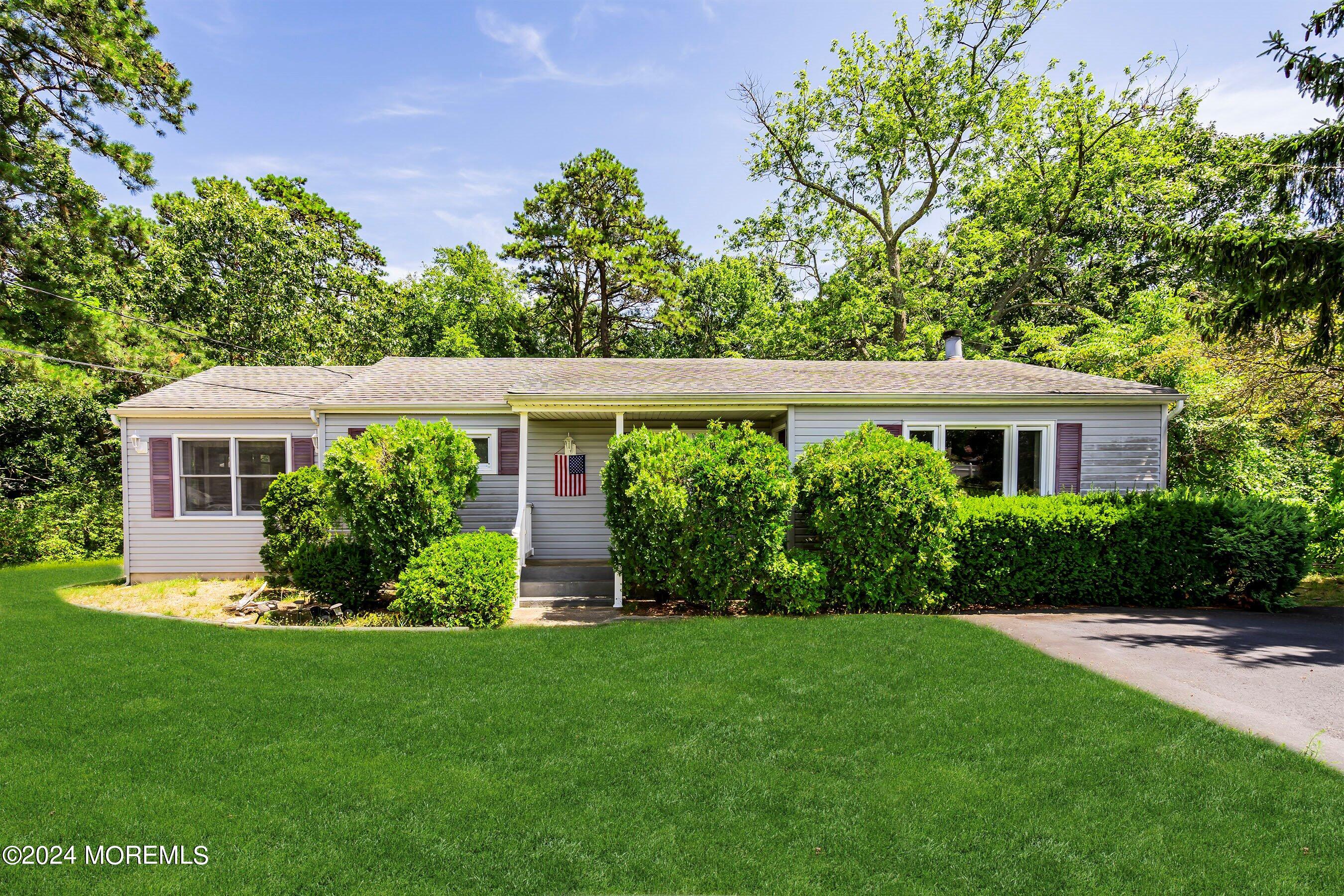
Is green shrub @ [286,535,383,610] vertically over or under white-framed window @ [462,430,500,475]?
under

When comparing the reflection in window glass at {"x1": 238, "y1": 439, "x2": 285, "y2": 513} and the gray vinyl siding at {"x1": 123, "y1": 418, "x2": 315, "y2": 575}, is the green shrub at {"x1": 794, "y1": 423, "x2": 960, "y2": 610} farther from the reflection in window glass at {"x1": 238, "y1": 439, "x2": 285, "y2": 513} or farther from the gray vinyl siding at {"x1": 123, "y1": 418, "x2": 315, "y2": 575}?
the reflection in window glass at {"x1": 238, "y1": 439, "x2": 285, "y2": 513}

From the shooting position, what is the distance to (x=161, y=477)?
34.7ft

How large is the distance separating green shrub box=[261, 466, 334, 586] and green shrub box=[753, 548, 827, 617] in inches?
232

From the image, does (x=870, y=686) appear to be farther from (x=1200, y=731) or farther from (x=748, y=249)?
(x=748, y=249)

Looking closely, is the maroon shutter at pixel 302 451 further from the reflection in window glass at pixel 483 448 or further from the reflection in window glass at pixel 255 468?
the reflection in window glass at pixel 483 448

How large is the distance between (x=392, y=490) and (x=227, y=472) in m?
5.37

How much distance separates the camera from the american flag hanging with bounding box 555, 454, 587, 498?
29.7 feet

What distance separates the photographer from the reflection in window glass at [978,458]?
389 inches

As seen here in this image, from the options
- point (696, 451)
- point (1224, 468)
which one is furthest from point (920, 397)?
point (1224, 468)

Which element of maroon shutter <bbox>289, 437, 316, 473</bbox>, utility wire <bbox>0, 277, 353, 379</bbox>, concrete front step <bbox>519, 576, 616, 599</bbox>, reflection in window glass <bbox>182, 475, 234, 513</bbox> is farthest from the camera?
utility wire <bbox>0, 277, 353, 379</bbox>

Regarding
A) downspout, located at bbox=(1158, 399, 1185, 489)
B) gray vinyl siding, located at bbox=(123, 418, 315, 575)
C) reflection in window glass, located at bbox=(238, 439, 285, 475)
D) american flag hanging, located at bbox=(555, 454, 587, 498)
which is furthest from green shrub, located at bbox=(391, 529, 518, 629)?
downspout, located at bbox=(1158, 399, 1185, 489)

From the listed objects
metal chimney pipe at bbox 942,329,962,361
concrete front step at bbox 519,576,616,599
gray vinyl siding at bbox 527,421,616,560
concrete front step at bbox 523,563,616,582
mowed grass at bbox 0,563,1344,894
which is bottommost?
concrete front step at bbox 519,576,616,599

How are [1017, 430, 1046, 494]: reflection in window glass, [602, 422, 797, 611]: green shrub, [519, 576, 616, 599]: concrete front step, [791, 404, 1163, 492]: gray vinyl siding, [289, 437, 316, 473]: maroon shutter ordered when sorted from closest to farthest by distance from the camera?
[602, 422, 797, 611]: green shrub
[519, 576, 616, 599]: concrete front step
[791, 404, 1163, 492]: gray vinyl siding
[1017, 430, 1046, 494]: reflection in window glass
[289, 437, 316, 473]: maroon shutter

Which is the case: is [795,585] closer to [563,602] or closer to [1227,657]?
[563,602]
